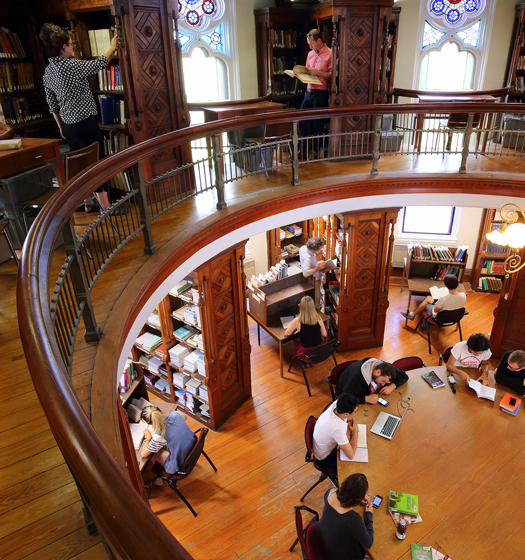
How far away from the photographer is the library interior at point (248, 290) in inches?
76.3

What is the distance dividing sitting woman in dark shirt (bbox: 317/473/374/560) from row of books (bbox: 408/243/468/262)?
5.94 metres

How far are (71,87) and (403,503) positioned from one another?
4541 mm

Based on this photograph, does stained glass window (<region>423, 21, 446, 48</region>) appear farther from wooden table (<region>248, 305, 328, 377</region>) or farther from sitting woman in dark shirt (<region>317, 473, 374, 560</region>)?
sitting woman in dark shirt (<region>317, 473, 374, 560</region>)

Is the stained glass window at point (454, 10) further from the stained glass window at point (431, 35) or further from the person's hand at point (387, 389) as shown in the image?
the person's hand at point (387, 389)

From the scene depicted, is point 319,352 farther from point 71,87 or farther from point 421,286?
point 71,87

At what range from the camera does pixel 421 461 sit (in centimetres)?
387

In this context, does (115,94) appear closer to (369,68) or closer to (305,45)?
(369,68)

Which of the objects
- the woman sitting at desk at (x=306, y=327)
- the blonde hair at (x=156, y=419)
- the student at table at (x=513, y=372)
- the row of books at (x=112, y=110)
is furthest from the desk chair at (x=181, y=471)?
the row of books at (x=112, y=110)

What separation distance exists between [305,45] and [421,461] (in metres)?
7.47

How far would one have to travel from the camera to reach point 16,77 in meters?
5.48

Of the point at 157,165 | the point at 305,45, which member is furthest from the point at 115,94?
the point at 305,45

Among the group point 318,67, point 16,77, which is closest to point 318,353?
point 318,67

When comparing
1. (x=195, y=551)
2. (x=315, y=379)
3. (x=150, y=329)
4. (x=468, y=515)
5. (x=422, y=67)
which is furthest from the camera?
(x=422, y=67)

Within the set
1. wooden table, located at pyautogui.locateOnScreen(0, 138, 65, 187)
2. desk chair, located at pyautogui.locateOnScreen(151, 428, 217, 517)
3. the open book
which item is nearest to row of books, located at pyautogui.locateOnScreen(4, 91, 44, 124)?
wooden table, located at pyautogui.locateOnScreen(0, 138, 65, 187)
